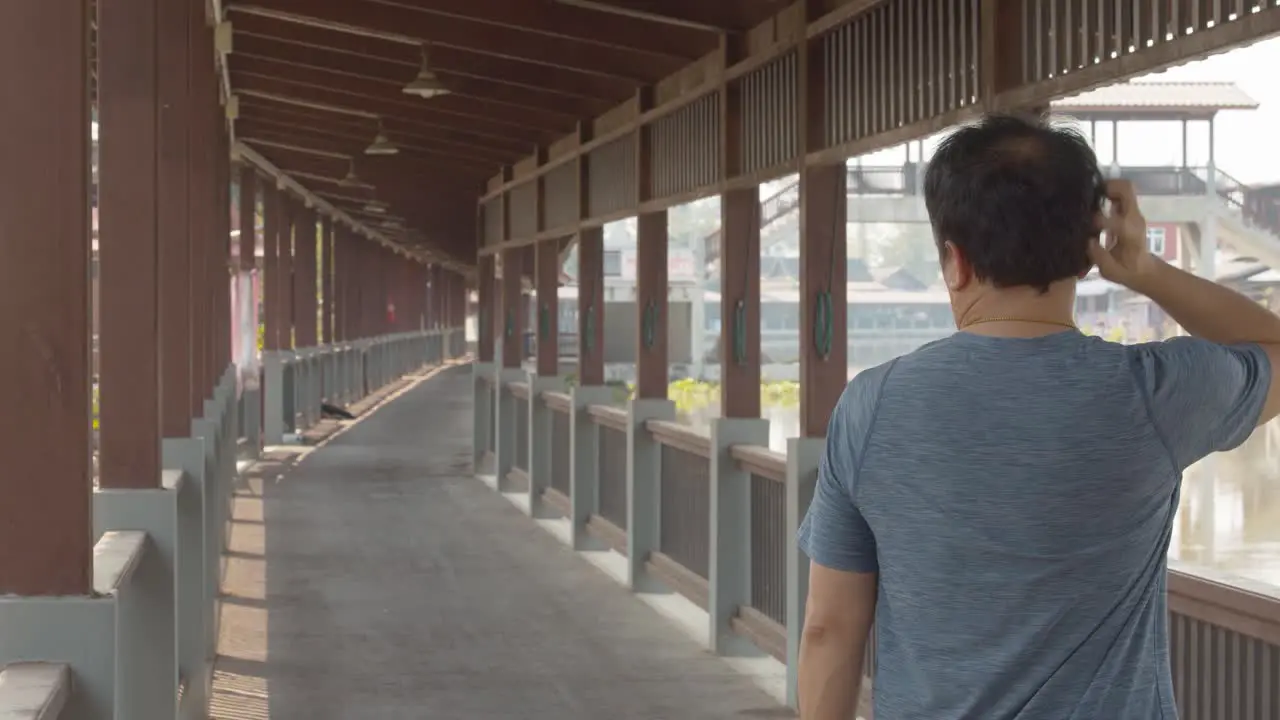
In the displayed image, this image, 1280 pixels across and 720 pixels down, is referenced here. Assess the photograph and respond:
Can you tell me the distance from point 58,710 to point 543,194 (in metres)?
10.5

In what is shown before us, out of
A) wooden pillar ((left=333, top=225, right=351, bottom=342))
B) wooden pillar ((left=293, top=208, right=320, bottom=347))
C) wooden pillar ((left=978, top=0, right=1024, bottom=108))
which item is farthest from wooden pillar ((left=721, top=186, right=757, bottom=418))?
wooden pillar ((left=333, top=225, right=351, bottom=342))

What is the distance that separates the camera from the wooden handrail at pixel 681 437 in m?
8.98

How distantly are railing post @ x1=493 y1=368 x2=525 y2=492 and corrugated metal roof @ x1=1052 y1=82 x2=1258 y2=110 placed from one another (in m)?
Answer: 10.2

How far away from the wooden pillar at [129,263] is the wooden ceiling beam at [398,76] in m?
5.71

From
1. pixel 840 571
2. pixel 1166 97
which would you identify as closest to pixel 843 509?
pixel 840 571

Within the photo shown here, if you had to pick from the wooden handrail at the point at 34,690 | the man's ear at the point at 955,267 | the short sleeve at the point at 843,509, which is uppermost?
the man's ear at the point at 955,267

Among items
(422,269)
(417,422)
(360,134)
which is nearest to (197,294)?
(360,134)

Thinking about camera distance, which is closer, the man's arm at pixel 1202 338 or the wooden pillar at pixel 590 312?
the man's arm at pixel 1202 338

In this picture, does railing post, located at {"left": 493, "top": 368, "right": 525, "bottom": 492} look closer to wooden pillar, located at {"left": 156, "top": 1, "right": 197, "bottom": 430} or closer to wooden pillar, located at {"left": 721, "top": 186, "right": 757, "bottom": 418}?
wooden pillar, located at {"left": 721, "top": 186, "right": 757, "bottom": 418}

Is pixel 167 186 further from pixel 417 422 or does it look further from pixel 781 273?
pixel 417 422

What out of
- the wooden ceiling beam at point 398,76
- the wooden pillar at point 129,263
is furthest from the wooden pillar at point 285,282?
the wooden pillar at point 129,263

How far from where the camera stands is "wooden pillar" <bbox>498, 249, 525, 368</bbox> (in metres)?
15.8

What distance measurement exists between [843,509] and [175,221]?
5.65 metres

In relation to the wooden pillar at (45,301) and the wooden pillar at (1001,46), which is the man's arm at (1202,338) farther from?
the wooden pillar at (1001,46)
